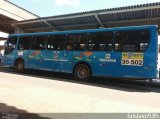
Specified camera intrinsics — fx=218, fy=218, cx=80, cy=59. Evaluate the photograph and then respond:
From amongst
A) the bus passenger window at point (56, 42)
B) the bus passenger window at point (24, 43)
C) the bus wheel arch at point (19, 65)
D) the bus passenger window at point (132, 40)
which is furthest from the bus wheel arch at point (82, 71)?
the bus wheel arch at point (19, 65)

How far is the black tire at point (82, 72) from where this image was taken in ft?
38.4

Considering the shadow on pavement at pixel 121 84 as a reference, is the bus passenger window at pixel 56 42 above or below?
above

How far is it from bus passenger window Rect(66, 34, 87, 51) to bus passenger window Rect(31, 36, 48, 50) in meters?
1.94

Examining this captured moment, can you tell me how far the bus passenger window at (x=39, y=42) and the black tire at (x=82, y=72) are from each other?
3036 millimetres

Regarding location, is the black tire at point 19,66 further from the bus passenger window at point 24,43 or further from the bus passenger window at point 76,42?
the bus passenger window at point 76,42

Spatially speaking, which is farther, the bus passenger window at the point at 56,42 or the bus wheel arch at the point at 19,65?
the bus wheel arch at the point at 19,65

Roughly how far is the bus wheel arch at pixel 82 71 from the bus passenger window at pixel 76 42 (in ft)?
2.89

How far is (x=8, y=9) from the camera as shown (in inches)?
A: 806

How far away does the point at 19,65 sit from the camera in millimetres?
15336

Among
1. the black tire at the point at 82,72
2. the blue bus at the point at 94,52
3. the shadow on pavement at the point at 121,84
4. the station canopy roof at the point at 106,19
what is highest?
the station canopy roof at the point at 106,19

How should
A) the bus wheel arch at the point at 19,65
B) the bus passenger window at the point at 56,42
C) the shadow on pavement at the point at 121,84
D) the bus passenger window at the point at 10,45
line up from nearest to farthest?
the shadow on pavement at the point at 121,84
the bus passenger window at the point at 56,42
the bus wheel arch at the point at 19,65
the bus passenger window at the point at 10,45

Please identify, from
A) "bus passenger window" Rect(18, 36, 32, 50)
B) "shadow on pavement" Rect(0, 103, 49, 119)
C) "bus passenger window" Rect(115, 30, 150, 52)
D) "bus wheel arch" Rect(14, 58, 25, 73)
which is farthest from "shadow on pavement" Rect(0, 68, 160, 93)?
"shadow on pavement" Rect(0, 103, 49, 119)

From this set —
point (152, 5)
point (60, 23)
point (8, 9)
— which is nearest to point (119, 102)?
point (152, 5)

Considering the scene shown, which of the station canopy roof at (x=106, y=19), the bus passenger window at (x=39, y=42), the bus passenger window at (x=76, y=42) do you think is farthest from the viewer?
the bus passenger window at (x=39, y=42)
